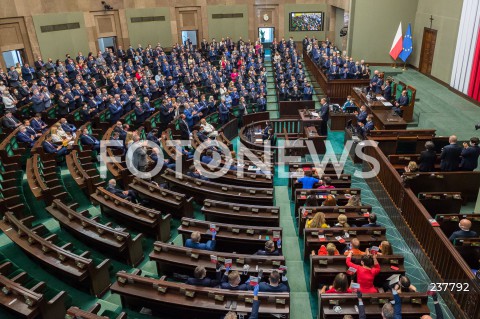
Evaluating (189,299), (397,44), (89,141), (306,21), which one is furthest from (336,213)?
(306,21)

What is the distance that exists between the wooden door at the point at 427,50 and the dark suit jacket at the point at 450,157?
1042 cm

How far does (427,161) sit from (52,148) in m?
8.45

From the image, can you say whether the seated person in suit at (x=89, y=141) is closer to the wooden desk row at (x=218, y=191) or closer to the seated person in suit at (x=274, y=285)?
the wooden desk row at (x=218, y=191)

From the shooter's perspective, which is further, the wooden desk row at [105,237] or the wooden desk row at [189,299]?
the wooden desk row at [105,237]

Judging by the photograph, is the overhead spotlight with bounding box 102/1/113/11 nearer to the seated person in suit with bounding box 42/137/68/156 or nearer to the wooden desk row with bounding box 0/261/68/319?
the seated person in suit with bounding box 42/137/68/156

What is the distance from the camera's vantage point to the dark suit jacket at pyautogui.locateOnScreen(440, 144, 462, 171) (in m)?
7.70

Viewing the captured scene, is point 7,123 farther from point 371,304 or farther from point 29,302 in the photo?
point 371,304

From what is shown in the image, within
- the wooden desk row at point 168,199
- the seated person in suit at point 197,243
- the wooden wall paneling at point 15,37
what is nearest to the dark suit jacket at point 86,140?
the wooden desk row at point 168,199

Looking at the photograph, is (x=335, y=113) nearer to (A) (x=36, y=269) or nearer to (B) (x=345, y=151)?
(B) (x=345, y=151)

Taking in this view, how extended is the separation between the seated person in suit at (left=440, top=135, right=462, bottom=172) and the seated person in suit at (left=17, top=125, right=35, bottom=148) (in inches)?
384

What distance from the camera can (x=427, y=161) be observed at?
7973 mm

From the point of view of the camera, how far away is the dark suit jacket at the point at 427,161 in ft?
25.8

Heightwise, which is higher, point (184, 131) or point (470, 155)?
point (470, 155)

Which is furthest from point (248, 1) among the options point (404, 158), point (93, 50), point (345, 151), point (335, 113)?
point (404, 158)
